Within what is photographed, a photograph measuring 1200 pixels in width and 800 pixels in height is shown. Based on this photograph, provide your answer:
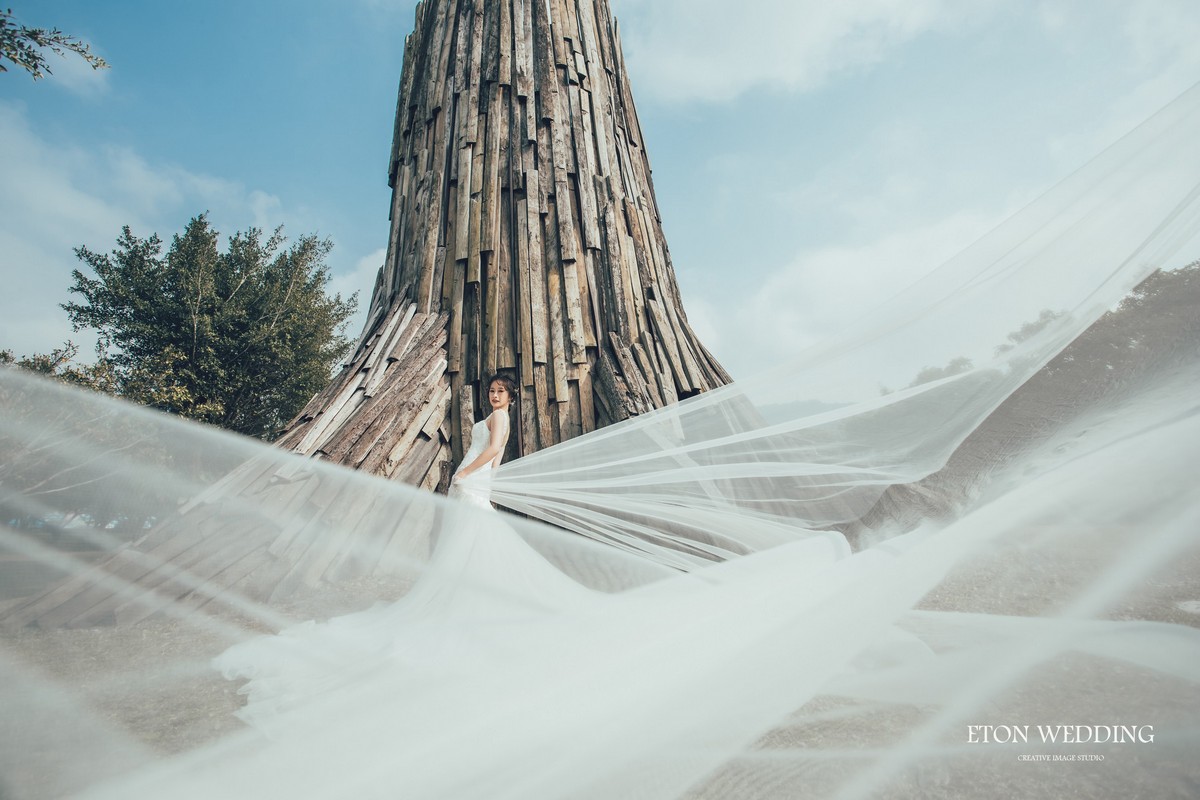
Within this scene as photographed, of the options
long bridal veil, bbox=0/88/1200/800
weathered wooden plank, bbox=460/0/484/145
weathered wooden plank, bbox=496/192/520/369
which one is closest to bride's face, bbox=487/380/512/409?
weathered wooden plank, bbox=496/192/520/369

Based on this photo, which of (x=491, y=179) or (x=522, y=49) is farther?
(x=522, y=49)

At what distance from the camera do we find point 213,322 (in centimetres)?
1166

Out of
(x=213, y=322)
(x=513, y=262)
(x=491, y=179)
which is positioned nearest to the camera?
(x=513, y=262)

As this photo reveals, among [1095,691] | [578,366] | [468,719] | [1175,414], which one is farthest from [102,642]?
[578,366]

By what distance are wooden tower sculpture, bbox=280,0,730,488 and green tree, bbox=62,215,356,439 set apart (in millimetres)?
8142

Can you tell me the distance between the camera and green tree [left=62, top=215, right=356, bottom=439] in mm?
11320

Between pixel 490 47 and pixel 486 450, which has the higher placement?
pixel 490 47

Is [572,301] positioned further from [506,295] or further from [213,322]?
[213,322]

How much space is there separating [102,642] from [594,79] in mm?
5531

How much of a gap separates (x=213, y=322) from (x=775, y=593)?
44.7 ft

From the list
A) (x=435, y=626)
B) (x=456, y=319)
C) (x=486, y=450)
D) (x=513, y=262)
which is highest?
(x=513, y=262)

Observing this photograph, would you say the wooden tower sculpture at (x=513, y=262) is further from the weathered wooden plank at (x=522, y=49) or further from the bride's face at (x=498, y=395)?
the bride's face at (x=498, y=395)

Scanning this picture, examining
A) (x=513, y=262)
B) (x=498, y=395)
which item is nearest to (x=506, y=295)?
(x=513, y=262)

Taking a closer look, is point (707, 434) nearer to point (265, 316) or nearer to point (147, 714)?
point (147, 714)
